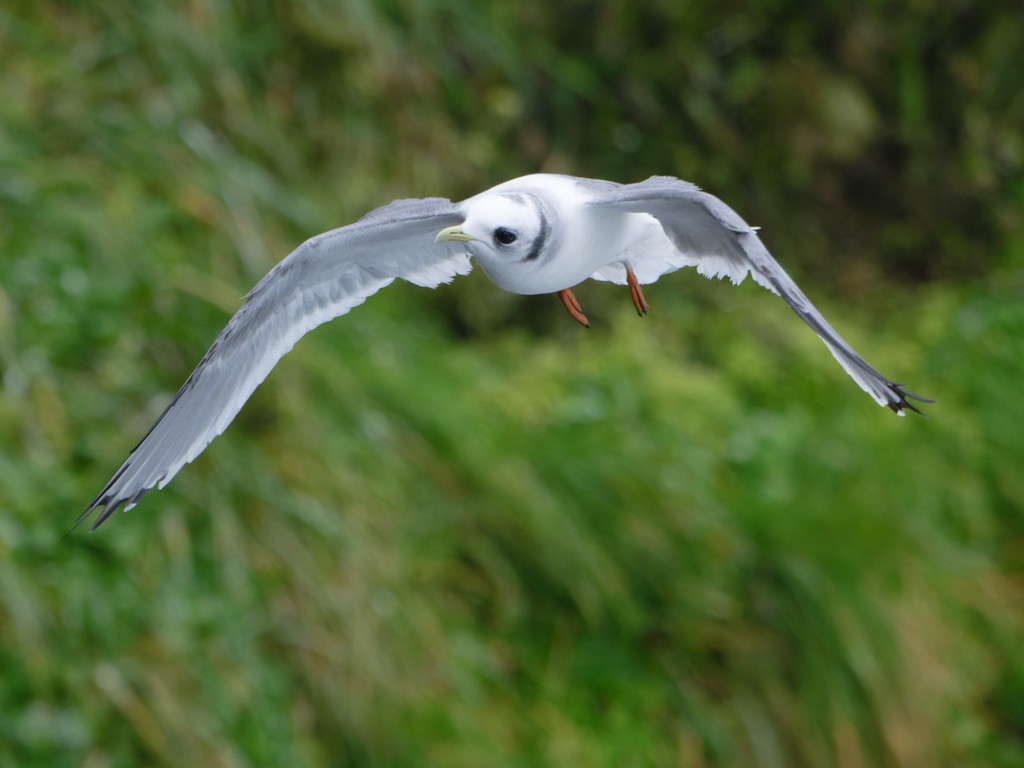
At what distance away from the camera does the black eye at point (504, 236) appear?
35.9 inches

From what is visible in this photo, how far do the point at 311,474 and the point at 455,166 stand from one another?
1393mm

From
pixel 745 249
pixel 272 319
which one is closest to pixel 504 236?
pixel 745 249

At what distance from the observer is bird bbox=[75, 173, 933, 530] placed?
93 centimetres

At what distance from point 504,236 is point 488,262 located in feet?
0.06

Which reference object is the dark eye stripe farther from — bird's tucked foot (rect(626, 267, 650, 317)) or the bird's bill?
bird's tucked foot (rect(626, 267, 650, 317))

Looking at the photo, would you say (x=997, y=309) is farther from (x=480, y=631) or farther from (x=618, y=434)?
(x=480, y=631)

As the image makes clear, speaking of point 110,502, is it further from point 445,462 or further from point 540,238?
point 445,462

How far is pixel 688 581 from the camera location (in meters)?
3.18

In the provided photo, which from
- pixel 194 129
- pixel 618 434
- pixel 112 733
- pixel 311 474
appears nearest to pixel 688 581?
pixel 618 434

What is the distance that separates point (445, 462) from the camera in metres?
3.20

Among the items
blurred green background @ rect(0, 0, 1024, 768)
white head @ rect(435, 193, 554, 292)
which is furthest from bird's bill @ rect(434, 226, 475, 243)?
blurred green background @ rect(0, 0, 1024, 768)

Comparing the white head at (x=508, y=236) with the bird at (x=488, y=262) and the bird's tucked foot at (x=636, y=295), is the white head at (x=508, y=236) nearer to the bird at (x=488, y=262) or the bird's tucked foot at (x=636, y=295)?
the bird at (x=488, y=262)

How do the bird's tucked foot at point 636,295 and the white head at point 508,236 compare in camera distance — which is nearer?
the white head at point 508,236

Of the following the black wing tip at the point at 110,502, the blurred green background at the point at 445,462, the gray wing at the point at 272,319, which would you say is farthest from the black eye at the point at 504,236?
the blurred green background at the point at 445,462
